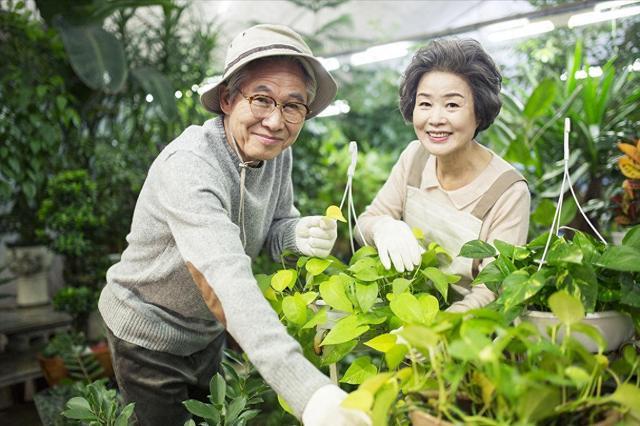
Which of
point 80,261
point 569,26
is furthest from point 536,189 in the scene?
point 80,261

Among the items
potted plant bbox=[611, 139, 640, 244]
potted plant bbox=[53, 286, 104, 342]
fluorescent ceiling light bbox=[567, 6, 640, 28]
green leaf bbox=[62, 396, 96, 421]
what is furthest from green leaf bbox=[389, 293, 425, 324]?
fluorescent ceiling light bbox=[567, 6, 640, 28]

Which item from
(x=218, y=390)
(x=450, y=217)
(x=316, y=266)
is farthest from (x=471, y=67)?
(x=218, y=390)

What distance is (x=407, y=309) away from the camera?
918 mm

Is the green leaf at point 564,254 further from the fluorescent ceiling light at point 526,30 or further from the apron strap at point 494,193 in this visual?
the fluorescent ceiling light at point 526,30

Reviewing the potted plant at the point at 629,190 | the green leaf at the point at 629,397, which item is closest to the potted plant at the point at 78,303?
the potted plant at the point at 629,190

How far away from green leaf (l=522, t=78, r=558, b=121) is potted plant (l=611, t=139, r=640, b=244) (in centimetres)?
60

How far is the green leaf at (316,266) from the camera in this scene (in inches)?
46.9

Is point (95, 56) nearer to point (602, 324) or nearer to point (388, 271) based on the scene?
point (388, 271)

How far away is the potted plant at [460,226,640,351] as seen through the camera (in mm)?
882

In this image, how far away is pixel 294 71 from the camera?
1221 millimetres

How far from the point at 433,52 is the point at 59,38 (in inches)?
123

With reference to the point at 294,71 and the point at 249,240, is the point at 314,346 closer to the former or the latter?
the point at 249,240

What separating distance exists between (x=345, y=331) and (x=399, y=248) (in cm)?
24

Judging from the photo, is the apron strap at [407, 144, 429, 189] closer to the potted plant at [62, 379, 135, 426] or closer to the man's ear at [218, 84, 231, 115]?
the man's ear at [218, 84, 231, 115]
